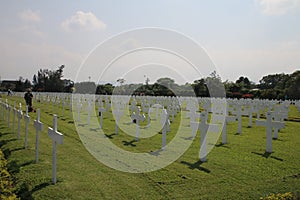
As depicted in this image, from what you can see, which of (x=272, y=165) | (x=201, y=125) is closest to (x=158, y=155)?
(x=201, y=125)

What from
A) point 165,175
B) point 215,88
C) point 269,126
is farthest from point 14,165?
point 215,88

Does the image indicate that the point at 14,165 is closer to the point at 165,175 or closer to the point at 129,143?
the point at 165,175

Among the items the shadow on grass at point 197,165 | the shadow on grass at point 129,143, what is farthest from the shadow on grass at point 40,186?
the shadow on grass at point 129,143

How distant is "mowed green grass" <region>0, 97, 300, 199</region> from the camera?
550 cm

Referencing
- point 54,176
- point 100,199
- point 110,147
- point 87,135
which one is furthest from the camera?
point 87,135

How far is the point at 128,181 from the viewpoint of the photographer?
20.0 ft

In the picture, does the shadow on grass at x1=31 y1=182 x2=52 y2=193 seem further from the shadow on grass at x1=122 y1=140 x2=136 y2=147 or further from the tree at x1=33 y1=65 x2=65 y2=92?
the tree at x1=33 y1=65 x2=65 y2=92

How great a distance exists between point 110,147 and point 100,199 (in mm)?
4265

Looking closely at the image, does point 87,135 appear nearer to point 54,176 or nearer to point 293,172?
point 54,176

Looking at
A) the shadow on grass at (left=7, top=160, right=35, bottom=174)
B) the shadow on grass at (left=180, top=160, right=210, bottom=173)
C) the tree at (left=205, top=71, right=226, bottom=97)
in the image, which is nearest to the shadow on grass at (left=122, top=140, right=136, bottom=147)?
the shadow on grass at (left=180, top=160, right=210, bottom=173)

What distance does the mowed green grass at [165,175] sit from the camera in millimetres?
5500

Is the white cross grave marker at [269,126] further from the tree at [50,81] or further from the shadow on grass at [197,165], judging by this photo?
the tree at [50,81]

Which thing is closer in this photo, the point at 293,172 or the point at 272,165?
the point at 293,172

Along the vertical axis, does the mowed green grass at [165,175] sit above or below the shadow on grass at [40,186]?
above
